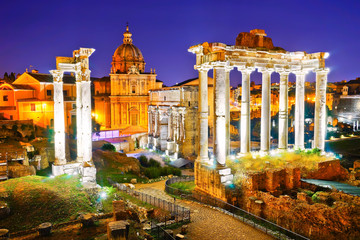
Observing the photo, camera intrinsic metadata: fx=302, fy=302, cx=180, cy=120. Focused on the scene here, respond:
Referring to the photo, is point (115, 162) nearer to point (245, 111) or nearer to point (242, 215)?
point (245, 111)

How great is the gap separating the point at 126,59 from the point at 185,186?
A: 125 feet

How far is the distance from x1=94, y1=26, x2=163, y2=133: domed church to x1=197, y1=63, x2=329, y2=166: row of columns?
30247 millimetres

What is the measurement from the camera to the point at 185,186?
20891 mm

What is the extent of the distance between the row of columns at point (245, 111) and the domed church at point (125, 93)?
1191 inches

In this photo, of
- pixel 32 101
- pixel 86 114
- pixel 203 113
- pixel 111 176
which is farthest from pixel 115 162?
pixel 32 101

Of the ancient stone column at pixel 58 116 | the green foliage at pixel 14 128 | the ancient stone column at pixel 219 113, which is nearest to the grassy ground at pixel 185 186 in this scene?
the ancient stone column at pixel 219 113

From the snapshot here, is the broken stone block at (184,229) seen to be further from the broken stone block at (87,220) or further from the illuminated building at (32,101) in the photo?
the illuminated building at (32,101)

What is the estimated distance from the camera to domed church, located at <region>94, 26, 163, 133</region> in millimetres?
51875

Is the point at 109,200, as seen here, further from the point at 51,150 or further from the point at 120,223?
the point at 51,150

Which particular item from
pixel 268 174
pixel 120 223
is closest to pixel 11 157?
pixel 120 223

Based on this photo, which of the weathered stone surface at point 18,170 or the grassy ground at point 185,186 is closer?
the weathered stone surface at point 18,170

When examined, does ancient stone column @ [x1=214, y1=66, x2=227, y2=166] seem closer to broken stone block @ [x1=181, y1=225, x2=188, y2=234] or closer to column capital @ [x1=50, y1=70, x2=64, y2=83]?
broken stone block @ [x1=181, y1=225, x2=188, y2=234]

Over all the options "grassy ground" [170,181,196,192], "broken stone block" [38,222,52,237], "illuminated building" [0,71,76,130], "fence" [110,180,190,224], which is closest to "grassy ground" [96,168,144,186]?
"fence" [110,180,190,224]

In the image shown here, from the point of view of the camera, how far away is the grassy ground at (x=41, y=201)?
12.6 m
